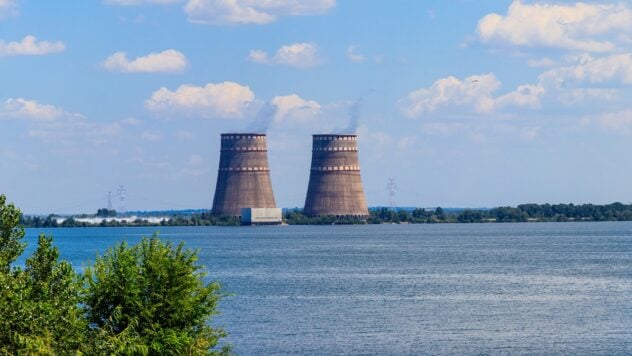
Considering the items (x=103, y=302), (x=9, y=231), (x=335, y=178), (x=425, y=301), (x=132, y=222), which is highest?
(x=335, y=178)

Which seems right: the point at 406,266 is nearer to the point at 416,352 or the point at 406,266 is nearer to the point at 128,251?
the point at 416,352

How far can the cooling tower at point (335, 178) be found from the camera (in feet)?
268

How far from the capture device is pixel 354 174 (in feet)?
271

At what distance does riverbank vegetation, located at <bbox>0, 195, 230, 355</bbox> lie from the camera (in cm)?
1329

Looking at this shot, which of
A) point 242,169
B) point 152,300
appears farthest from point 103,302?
point 242,169

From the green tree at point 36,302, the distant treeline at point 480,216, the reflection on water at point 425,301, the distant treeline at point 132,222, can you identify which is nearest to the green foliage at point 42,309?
the green tree at point 36,302

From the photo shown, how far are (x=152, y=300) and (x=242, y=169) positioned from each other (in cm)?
6594

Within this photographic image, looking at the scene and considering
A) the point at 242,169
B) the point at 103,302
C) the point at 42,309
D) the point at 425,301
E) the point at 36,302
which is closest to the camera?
the point at 42,309

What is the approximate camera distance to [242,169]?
268 feet

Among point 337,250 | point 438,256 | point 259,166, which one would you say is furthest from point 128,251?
point 259,166

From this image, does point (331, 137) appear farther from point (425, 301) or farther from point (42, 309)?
point (42, 309)

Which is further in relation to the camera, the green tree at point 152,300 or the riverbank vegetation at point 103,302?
the green tree at point 152,300

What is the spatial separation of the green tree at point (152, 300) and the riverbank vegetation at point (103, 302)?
0.04ft

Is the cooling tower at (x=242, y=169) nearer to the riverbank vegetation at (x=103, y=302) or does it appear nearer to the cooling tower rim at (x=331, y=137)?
the cooling tower rim at (x=331, y=137)
